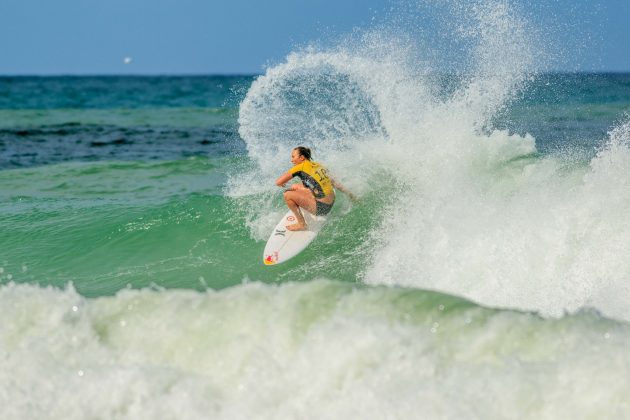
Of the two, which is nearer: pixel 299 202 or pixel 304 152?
pixel 299 202

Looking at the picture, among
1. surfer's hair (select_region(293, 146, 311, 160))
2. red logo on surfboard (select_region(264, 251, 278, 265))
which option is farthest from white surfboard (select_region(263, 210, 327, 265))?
surfer's hair (select_region(293, 146, 311, 160))

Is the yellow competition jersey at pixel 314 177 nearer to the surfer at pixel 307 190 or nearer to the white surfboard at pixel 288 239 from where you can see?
the surfer at pixel 307 190

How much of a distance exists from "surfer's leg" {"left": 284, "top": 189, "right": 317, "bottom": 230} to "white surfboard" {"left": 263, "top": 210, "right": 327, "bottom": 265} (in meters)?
0.09

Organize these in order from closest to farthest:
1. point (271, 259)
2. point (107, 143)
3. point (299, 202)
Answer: point (271, 259) < point (299, 202) < point (107, 143)

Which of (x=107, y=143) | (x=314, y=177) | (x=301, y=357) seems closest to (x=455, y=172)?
Result: (x=314, y=177)

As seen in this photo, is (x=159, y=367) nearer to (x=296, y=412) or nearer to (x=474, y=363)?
(x=296, y=412)

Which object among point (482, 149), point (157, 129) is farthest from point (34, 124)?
point (482, 149)

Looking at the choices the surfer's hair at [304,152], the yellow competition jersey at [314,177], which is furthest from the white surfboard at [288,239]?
the surfer's hair at [304,152]

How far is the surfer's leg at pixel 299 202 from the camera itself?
9812mm

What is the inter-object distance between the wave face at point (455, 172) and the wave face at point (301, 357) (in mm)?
1985

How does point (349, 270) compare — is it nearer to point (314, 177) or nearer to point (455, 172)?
point (314, 177)

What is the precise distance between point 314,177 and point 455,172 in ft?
7.56

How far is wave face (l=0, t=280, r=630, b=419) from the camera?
16.5 feet

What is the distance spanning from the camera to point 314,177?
9797mm
